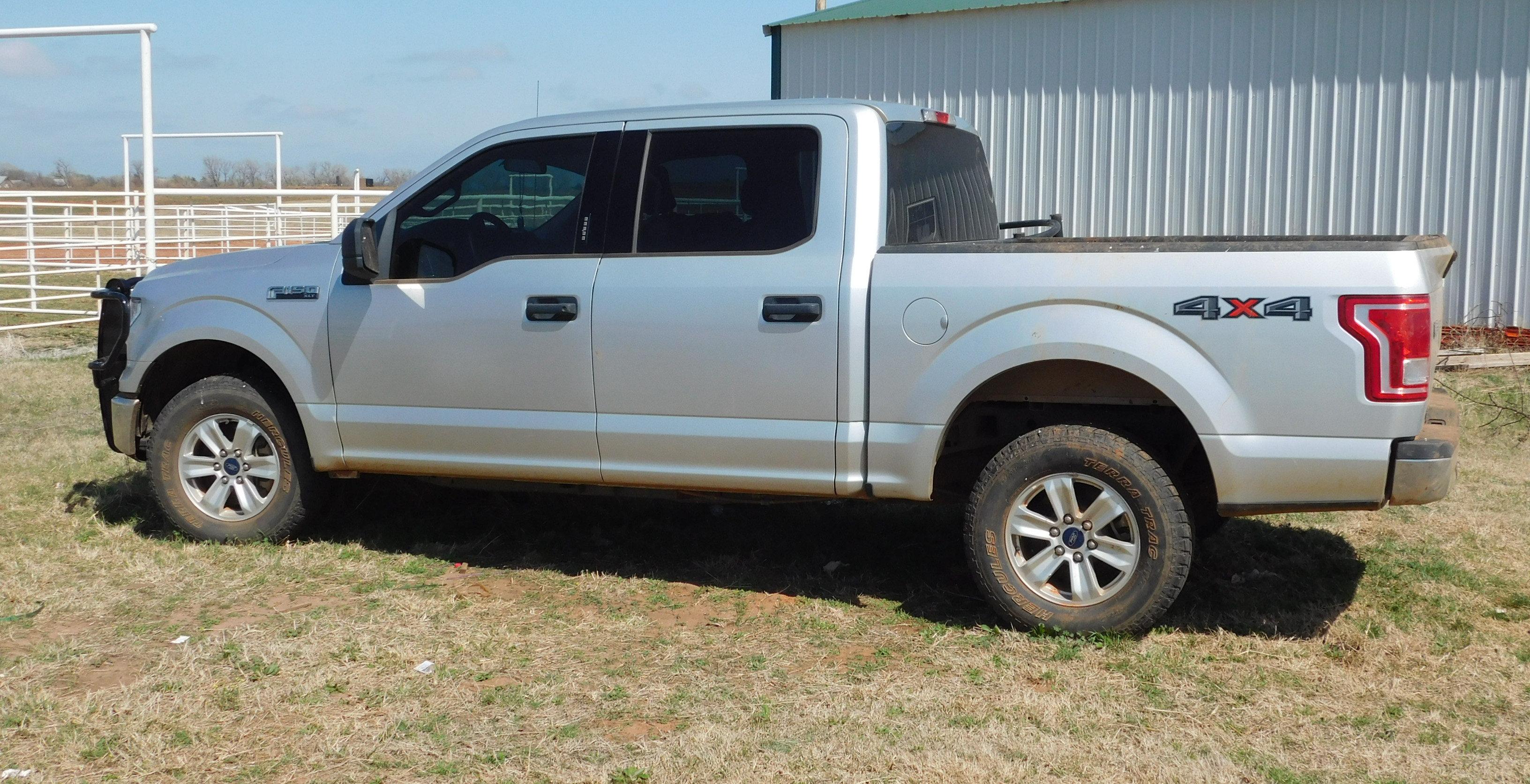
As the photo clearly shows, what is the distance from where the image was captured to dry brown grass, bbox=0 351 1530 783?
12.4 feet

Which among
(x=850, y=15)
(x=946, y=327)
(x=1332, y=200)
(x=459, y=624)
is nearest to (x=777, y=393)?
(x=946, y=327)

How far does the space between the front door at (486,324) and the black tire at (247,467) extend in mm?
359

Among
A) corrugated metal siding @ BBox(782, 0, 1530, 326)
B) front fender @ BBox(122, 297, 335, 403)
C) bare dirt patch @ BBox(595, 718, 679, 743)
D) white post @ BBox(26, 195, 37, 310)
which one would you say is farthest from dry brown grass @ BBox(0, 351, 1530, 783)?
white post @ BBox(26, 195, 37, 310)

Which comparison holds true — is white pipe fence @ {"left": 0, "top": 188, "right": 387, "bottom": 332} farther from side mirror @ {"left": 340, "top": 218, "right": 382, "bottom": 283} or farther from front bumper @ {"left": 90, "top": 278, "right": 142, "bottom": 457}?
side mirror @ {"left": 340, "top": 218, "right": 382, "bottom": 283}

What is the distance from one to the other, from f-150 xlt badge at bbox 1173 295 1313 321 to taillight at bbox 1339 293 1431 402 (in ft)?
0.37

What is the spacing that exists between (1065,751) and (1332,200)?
956 cm

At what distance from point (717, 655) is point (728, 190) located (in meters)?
1.78

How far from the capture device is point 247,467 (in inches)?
238

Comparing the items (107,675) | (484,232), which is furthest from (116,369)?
(107,675)

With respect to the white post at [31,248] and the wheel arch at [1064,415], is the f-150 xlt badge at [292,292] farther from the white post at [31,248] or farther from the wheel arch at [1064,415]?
the white post at [31,248]

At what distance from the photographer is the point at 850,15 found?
545 inches

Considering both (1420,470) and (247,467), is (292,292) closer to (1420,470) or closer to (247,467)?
(247,467)

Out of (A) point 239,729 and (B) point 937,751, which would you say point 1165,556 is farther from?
(A) point 239,729

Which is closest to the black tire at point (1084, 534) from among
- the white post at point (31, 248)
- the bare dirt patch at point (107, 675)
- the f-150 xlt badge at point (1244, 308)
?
the f-150 xlt badge at point (1244, 308)
